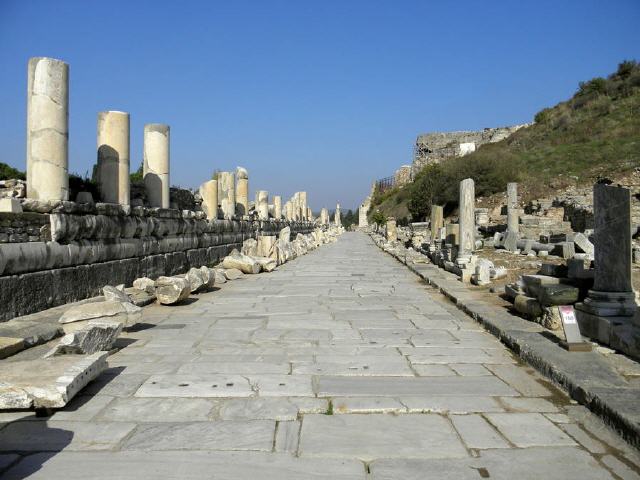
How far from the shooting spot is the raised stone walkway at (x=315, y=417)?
2.84 metres

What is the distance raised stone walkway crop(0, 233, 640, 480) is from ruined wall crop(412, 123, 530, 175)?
5830cm

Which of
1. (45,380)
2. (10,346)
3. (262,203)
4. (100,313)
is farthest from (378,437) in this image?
(262,203)

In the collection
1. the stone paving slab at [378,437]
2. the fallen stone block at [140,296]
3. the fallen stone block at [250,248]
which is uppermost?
the fallen stone block at [250,248]

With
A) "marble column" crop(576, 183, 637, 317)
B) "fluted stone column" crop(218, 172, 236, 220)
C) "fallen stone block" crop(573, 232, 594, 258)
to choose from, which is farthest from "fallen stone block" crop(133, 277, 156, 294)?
"fallen stone block" crop(573, 232, 594, 258)

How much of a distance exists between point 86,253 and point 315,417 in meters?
5.35

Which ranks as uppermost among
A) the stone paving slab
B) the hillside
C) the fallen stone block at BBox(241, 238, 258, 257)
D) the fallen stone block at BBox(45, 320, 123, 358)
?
the hillside

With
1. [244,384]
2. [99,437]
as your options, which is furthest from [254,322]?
[99,437]

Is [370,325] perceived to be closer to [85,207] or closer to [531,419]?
[531,419]

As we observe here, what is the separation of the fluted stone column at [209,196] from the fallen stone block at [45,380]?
456 inches

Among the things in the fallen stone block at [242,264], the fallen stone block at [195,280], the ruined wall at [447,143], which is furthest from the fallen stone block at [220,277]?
the ruined wall at [447,143]

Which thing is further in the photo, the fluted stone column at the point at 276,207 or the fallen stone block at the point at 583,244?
the fluted stone column at the point at 276,207

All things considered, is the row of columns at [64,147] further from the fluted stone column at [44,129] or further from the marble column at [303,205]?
A: the marble column at [303,205]

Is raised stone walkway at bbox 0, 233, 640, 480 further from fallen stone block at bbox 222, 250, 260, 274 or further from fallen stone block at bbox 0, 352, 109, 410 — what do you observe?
fallen stone block at bbox 222, 250, 260, 274

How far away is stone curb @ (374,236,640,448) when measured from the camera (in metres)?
3.32
